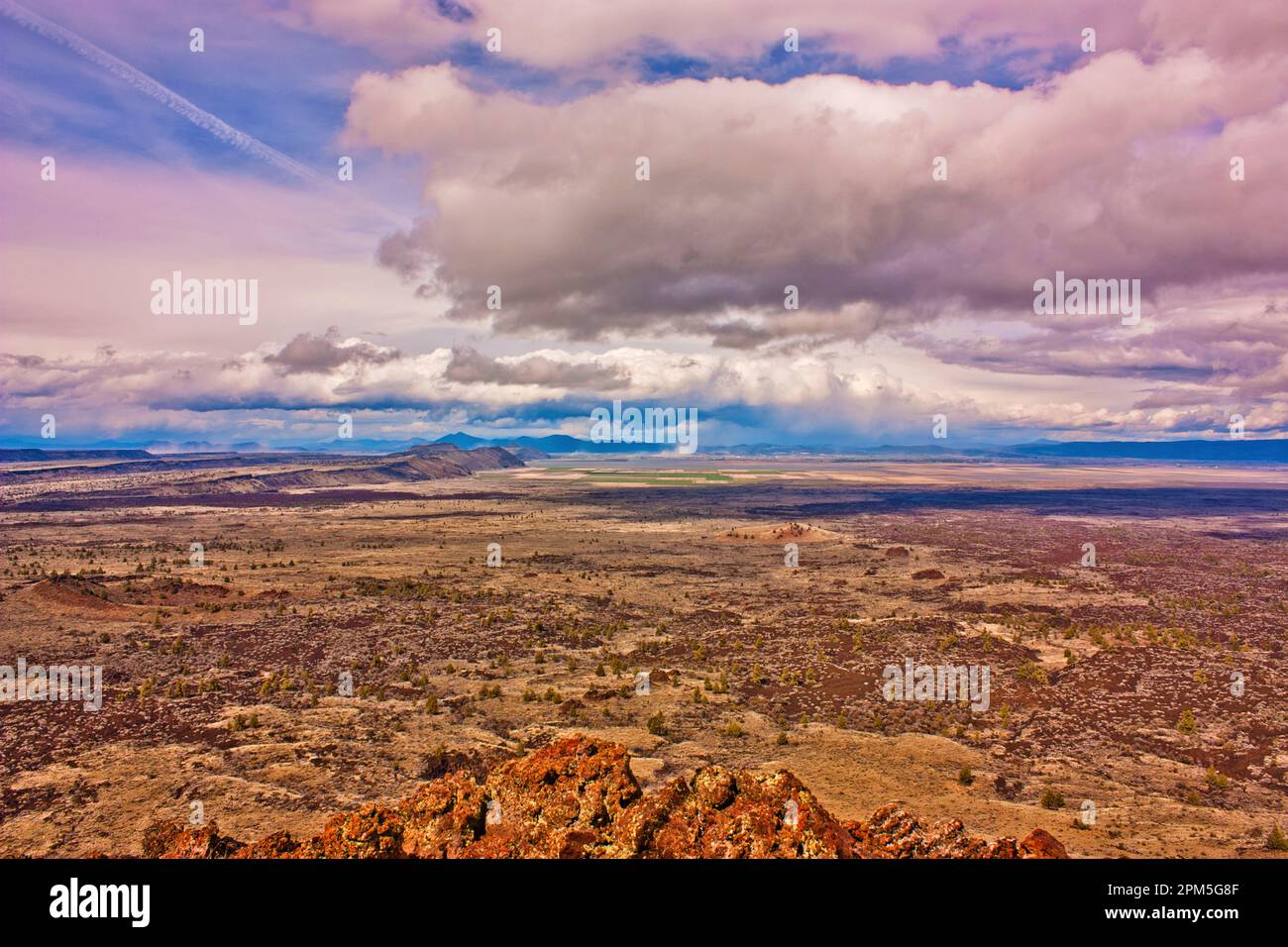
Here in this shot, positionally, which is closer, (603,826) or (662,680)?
(603,826)

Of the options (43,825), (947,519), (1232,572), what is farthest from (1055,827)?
(947,519)

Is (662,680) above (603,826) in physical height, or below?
below

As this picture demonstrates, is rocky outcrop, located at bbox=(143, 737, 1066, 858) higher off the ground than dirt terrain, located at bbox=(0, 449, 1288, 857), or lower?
higher

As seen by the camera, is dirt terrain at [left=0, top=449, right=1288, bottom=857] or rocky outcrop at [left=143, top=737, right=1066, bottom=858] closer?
rocky outcrop at [left=143, top=737, right=1066, bottom=858]
